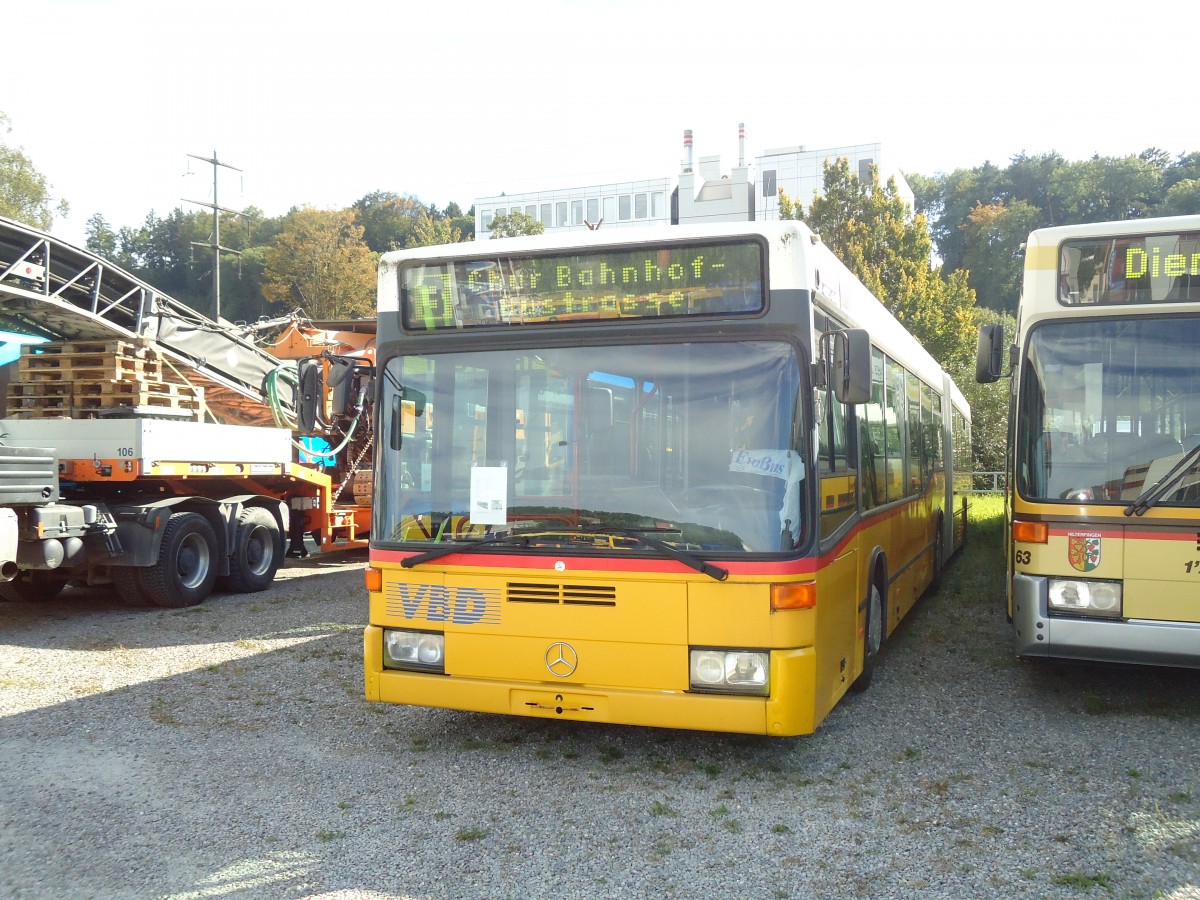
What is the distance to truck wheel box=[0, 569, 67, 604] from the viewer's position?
1059cm

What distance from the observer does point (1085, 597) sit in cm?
593

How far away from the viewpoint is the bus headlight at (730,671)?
478 centimetres

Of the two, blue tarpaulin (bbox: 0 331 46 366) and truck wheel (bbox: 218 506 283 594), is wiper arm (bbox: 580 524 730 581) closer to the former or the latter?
truck wheel (bbox: 218 506 283 594)

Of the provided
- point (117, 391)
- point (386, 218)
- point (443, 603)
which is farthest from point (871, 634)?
point (386, 218)

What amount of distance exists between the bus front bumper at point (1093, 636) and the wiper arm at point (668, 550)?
236 cm

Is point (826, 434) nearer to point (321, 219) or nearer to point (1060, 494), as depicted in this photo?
point (1060, 494)

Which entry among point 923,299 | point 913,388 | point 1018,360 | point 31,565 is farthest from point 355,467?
point 923,299

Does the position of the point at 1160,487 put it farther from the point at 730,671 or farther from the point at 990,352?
the point at 730,671

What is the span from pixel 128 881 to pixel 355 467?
10.6 m

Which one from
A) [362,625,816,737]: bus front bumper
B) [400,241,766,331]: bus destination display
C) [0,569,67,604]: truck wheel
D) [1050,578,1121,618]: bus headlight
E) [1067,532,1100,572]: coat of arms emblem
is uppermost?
[400,241,766,331]: bus destination display

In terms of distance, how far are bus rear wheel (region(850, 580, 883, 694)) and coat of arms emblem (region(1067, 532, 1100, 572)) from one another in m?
1.21

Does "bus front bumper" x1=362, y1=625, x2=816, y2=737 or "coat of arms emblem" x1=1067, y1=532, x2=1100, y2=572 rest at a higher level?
"coat of arms emblem" x1=1067, y1=532, x2=1100, y2=572

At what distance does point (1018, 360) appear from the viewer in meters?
6.45

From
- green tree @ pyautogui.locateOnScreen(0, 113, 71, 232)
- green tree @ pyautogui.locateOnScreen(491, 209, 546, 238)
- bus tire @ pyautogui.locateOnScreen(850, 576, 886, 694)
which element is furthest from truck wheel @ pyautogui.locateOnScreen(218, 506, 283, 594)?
green tree @ pyautogui.locateOnScreen(0, 113, 71, 232)
